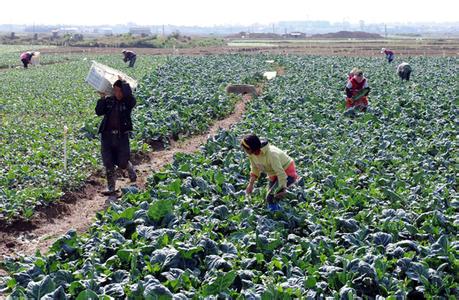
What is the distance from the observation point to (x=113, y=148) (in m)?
11.0

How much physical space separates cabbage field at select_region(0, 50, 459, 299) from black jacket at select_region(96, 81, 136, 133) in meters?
1.10

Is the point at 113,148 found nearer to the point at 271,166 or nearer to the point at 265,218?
the point at 271,166

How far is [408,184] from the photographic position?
9.61m

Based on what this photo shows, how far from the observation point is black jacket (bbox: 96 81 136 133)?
412 inches

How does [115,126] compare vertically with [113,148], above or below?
above

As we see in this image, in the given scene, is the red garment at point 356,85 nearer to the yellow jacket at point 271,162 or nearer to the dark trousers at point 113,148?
the dark trousers at point 113,148

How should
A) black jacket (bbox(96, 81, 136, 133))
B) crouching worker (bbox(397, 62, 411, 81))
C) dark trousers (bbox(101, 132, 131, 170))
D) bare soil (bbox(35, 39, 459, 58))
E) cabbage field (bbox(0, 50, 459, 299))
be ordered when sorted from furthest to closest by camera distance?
bare soil (bbox(35, 39, 459, 58)) < crouching worker (bbox(397, 62, 411, 81)) < dark trousers (bbox(101, 132, 131, 170)) < black jacket (bbox(96, 81, 136, 133)) < cabbage field (bbox(0, 50, 459, 299))

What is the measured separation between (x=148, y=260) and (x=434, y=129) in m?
9.94

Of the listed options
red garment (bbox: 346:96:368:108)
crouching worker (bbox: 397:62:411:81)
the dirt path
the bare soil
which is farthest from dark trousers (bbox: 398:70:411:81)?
the bare soil

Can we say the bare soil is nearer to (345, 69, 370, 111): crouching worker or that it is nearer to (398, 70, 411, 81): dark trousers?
(398, 70, 411, 81): dark trousers

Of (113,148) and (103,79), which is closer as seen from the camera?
(103,79)

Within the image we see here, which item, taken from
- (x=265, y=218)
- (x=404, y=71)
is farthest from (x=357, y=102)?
(x=265, y=218)

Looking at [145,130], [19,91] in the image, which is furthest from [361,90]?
[19,91]

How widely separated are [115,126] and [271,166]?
350 centimetres
